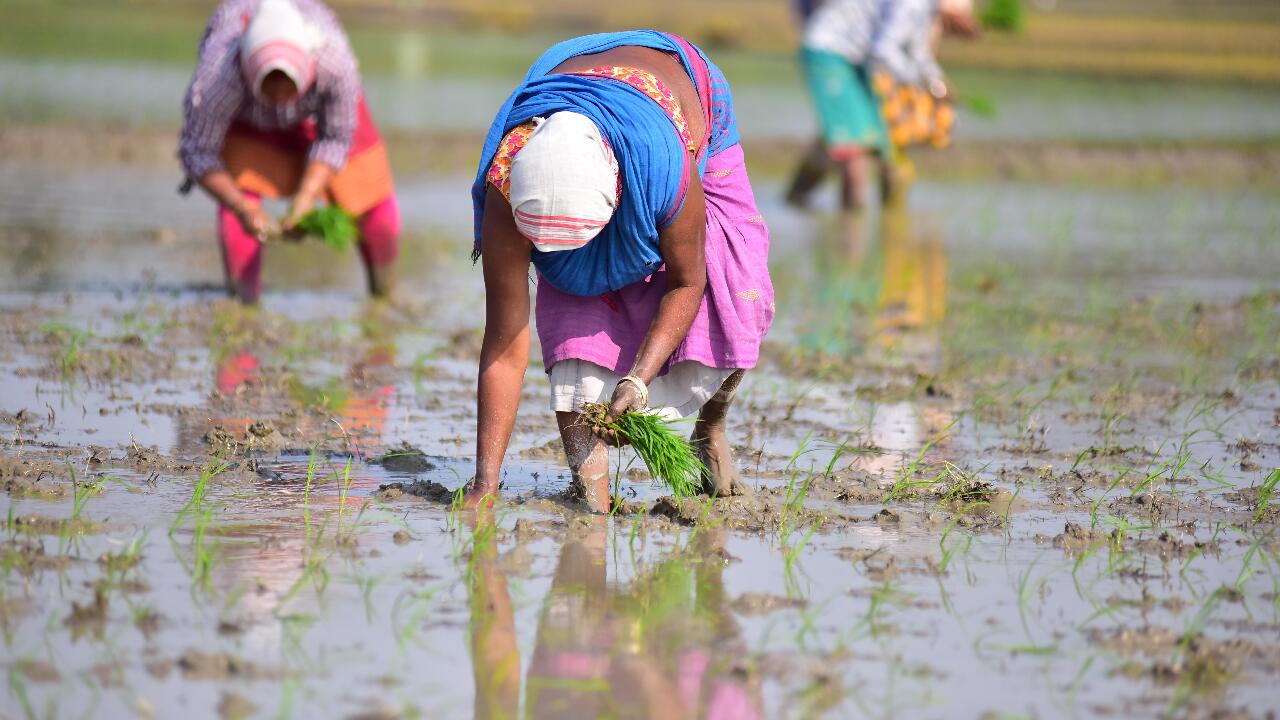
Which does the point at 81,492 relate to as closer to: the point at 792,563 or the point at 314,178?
the point at 792,563

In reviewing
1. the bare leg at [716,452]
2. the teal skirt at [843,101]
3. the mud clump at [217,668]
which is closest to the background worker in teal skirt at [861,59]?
the teal skirt at [843,101]

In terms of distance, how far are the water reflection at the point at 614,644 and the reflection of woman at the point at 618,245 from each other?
39 centimetres

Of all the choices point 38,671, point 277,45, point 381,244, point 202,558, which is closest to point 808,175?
point 381,244

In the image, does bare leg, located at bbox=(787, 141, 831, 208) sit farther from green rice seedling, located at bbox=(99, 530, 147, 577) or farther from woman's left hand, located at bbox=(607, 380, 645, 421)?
green rice seedling, located at bbox=(99, 530, 147, 577)

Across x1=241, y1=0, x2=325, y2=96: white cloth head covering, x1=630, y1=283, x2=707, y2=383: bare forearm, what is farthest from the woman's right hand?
x1=630, y1=283, x2=707, y2=383: bare forearm

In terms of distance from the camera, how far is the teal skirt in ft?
33.3

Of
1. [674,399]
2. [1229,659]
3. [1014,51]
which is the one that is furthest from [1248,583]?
[1014,51]

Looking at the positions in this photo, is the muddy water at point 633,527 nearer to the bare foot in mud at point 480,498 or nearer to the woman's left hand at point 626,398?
the bare foot in mud at point 480,498

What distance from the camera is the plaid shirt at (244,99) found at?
601cm

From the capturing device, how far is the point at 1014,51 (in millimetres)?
25844

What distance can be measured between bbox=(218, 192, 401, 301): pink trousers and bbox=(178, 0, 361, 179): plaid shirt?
1.10ft

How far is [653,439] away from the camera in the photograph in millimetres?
3766

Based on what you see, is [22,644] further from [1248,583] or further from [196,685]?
[1248,583]

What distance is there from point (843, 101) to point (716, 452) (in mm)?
6358
